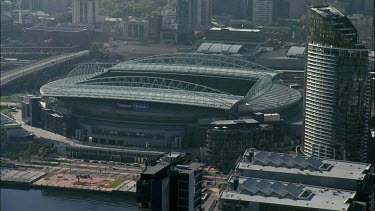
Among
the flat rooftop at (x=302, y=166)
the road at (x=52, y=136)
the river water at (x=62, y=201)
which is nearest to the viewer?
the flat rooftop at (x=302, y=166)

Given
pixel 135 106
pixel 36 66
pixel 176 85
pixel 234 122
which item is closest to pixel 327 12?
pixel 234 122

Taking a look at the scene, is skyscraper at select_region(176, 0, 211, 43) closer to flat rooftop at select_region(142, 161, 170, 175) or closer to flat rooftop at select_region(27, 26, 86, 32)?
flat rooftop at select_region(27, 26, 86, 32)

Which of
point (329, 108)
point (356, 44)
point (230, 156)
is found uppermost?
point (356, 44)

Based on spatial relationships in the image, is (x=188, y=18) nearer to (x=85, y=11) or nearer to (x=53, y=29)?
(x=85, y=11)

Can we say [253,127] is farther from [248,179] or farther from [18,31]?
[18,31]

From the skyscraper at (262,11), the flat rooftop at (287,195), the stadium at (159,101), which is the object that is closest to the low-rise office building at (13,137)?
the stadium at (159,101)

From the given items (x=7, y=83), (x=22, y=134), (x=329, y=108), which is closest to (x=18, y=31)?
(x=7, y=83)

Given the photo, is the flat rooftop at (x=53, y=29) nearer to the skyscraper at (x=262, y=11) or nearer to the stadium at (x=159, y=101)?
the skyscraper at (x=262, y=11)
